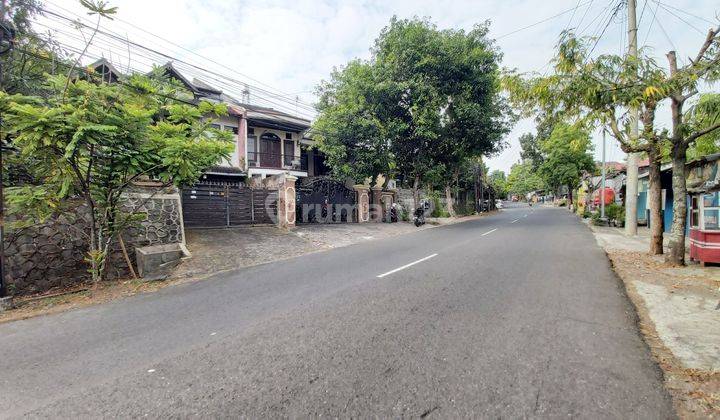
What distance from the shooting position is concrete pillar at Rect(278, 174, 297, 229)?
15797 millimetres

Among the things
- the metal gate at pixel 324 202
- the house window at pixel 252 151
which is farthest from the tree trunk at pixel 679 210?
the house window at pixel 252 151

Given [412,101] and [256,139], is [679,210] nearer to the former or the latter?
[412,101]

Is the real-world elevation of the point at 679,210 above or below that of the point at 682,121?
below

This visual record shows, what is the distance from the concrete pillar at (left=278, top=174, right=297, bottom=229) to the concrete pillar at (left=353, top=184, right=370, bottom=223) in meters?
6.01

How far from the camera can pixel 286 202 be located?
15.8 metres

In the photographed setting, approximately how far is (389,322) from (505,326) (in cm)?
144

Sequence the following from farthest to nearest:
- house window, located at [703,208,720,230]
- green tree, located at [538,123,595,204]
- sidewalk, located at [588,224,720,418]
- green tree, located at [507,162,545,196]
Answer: green tree, located at [507,162,545,196] < green tree, located at [538,123,595,204] < house window, located at [703,208,720,230] < sidewalk, located at [588,224,720,418]

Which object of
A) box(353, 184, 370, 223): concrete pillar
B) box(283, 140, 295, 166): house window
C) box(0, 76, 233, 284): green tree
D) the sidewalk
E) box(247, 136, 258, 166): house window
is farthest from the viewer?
box(283, 140, 295, 166): house window

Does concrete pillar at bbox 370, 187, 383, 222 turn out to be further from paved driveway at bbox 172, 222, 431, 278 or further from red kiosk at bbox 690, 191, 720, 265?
red kiosk at bbox 690, 191, 720, 265

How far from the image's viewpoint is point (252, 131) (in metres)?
22.7

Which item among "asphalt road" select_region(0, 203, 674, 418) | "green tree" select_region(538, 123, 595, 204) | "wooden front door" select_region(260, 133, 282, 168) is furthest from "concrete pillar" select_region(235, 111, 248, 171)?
"green tree" select_region(538, 123, 595, 204)

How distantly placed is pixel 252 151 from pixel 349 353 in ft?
69.6

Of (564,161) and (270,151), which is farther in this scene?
(564,161)

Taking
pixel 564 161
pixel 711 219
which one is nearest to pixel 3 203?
pixel 711 219
